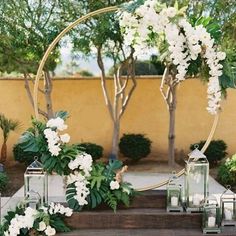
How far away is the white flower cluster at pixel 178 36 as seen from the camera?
4.76 m

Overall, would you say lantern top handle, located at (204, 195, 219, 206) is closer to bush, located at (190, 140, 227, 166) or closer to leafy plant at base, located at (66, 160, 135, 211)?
leafy plant at base, located at (66, 160, 135, 211)

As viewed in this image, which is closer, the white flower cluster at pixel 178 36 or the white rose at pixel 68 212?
the white flower cluster at pixel 178 36

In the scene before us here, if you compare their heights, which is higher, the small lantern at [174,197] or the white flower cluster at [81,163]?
the white flower cluster at [81,163]

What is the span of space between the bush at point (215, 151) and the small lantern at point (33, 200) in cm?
479

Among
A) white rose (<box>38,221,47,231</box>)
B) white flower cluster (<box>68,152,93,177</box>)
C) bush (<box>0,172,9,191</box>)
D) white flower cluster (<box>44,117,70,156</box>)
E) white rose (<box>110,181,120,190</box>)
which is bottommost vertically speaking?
bush (<box>0,172,9,191</box>)

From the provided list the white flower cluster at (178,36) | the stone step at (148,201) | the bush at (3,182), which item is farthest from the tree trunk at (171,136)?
the white flower cluster at (178,36)

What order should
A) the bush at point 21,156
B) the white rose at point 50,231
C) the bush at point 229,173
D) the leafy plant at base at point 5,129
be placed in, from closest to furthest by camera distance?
the white rose at point 50,231, the bush at point 229,173, the bush at point 21,156, the leafy plant at base at point 5,129

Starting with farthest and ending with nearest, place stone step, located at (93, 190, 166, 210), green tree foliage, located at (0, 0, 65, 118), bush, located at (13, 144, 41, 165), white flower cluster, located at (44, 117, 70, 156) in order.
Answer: bush, located at (13, 144, 41, 165), green tree foliage, located at (0, 0, 65, 118), stone step, located at (93, 190, 166, 210), white flower cluster, located at (44, 117, 70, 156)

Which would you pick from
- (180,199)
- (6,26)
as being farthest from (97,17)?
(180,199)

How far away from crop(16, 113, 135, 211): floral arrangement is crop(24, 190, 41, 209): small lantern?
30 centimetres

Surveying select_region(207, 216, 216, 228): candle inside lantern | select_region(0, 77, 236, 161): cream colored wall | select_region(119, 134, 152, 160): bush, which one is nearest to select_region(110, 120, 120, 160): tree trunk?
select_region(119, 134, 152, 160): bush

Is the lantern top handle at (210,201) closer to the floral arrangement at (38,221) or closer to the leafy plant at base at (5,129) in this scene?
the floral arrangement at (38,221)

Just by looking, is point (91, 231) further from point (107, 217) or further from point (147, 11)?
point (147, 11)

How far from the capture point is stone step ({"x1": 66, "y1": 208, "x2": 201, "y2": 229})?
4.95 metres
